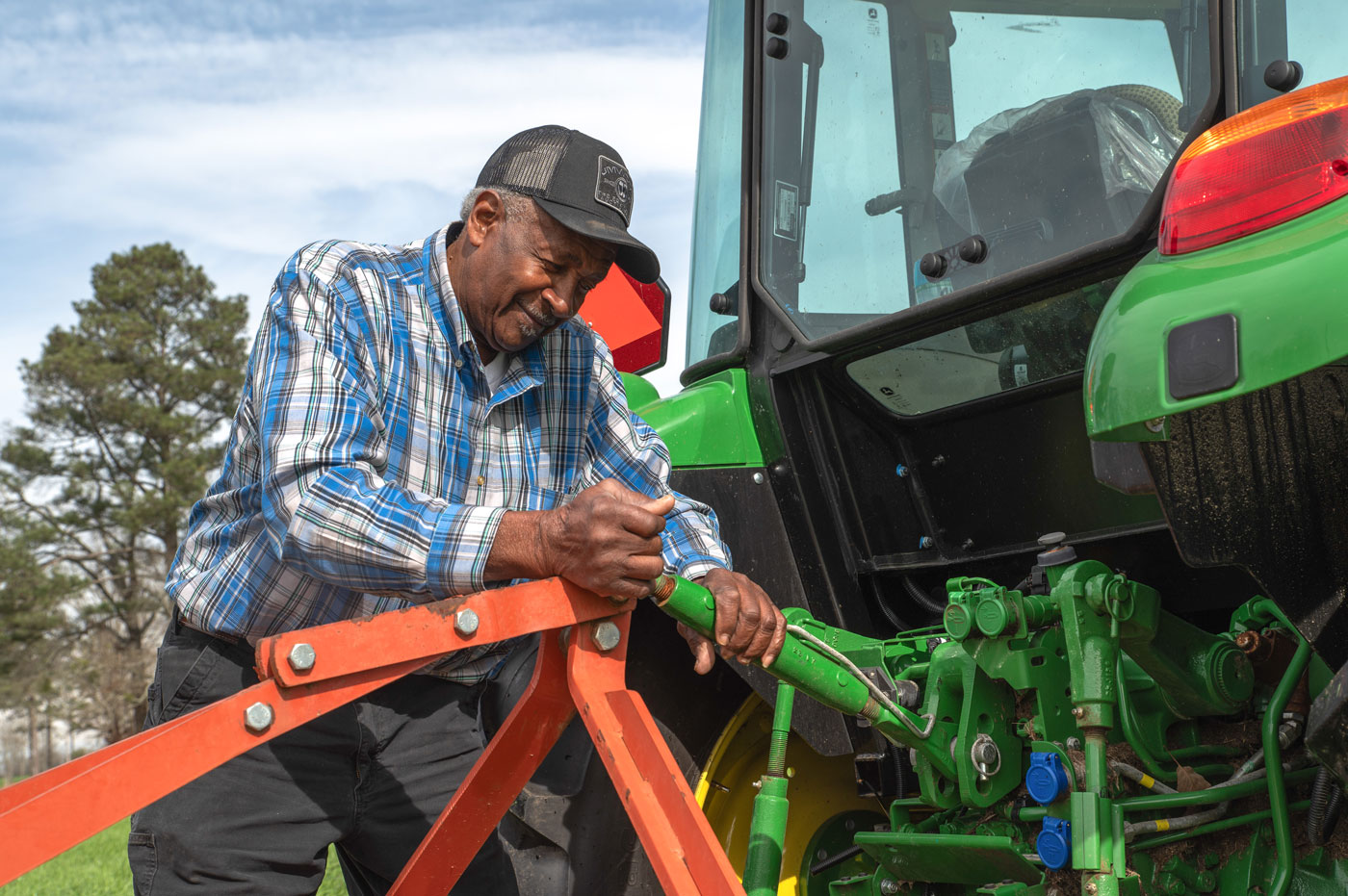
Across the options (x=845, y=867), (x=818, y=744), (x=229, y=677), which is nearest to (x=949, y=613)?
(x=818, y=744)

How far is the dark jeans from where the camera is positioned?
189 centimetres

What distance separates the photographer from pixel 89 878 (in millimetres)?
5418

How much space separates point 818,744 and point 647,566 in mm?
927

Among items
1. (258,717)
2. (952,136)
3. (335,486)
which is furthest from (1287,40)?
(258,717)

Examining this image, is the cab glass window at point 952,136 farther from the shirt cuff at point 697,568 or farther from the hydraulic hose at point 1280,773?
the hydraulic hose at point 1280,773

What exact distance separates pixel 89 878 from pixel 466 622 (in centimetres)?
483

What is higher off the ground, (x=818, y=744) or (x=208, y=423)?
(x=208, y=423)

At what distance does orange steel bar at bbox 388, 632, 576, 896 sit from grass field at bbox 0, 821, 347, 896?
2.80 meters

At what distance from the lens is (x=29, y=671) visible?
81.1 ft

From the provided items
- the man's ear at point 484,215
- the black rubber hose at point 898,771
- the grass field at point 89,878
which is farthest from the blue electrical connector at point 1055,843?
the grass field at point 89,878

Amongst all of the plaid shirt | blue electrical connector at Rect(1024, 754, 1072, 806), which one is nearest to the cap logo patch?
the plaid shirt

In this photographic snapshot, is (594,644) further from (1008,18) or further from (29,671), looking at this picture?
(29,671)

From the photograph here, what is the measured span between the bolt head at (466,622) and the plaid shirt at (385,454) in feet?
0.34

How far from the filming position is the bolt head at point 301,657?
152 centimetres
